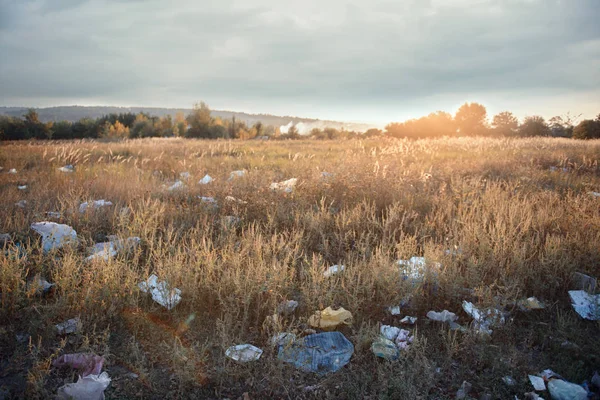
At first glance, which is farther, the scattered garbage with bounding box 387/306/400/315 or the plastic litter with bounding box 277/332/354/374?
the scattered garbage with bounding box 387/306/400/315

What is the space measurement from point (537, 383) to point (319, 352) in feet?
4.19

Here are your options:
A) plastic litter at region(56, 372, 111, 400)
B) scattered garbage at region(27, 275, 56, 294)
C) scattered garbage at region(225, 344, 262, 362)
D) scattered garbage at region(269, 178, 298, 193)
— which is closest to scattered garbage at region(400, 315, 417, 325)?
scattered garbage at region(225, 344, 262, 362)

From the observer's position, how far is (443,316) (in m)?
2.56

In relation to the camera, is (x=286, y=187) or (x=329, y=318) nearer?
(x=329, y=318)

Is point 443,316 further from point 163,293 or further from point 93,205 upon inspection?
point 93,205

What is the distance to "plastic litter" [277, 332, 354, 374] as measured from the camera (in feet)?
6.88

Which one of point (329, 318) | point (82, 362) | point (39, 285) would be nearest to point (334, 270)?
point (329, 318)

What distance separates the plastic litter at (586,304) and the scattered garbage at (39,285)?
4070mm

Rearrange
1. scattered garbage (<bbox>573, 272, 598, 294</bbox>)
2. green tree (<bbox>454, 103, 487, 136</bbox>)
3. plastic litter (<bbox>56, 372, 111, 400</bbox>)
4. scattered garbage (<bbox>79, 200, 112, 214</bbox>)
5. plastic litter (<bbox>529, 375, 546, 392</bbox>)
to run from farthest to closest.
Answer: green tree (<bbox>454, 103, 487, 136</bbox>) < scattered garbage (<bbox>79, 200, 112, 214</bbox>) < scattered garbage (<bbox>573, 272, 598, 294</bbox>) < plastic litter (<bbox>529, 375, 546, 392</bbox>) < plastic litter (<bbox>56, 372, 111, 400</bbox>)


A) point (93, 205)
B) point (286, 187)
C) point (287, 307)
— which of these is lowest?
point (287, 307)

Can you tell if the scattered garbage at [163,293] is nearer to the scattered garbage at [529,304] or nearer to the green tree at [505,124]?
the scattered garbage at [529,304]

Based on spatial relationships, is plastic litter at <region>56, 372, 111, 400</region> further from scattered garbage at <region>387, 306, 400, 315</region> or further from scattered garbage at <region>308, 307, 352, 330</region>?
scattered garbage at <region>387, 306, 400, 315</region>

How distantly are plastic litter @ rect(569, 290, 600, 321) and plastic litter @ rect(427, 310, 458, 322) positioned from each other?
3.16 feet

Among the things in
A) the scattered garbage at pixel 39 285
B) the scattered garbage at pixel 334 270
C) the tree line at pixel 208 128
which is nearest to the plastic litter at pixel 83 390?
the scattered garbage at pixel 39 285
